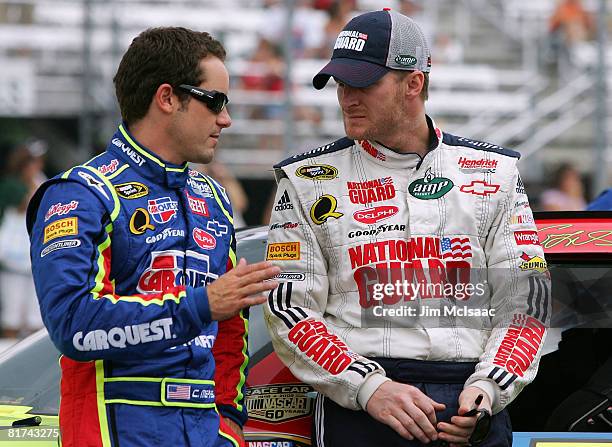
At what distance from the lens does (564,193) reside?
9.59 metres

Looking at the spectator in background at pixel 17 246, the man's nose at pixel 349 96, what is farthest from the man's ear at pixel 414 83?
the spectator in background at pixel 17 246

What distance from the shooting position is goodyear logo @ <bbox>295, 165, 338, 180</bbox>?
9.63 ft

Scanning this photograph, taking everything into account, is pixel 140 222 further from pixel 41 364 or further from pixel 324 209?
pixel 41 364

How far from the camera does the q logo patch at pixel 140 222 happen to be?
252 cm

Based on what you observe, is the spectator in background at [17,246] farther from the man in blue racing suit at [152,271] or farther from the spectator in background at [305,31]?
the man in blue racing suit at [152,271]

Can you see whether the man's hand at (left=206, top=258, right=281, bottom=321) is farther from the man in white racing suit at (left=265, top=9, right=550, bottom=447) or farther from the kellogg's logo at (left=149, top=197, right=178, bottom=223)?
the man in white racing suit at (left=265, top=9, right=550, bottom=447)

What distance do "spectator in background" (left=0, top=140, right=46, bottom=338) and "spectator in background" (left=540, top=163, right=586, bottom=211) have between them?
428cm

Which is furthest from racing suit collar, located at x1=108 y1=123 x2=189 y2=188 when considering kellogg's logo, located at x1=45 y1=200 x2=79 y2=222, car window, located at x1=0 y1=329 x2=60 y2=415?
car window, located at x1=0 y1=329 x2=60 y2=415

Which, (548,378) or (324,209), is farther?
(548,378)

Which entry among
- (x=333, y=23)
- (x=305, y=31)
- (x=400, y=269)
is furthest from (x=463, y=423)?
(x=333, y=23)

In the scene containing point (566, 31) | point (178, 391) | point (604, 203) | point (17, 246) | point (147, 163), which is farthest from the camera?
point (566, 31)

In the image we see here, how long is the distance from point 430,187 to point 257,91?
7378mm

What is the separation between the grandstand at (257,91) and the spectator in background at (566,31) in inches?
6.0

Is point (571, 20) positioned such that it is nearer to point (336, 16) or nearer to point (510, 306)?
point (336, 16)
